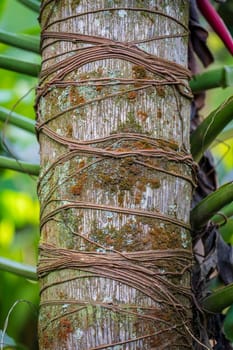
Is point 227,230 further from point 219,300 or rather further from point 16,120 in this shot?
point 16,120

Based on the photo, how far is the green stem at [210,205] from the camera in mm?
1307

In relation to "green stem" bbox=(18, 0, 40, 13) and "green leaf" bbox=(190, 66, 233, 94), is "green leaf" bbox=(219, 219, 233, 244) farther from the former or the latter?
"green stem" bbox=(18, 0, 40, 13)

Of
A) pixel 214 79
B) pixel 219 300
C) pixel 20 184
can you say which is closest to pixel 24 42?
pixel 214 79

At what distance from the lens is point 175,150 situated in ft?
4.13

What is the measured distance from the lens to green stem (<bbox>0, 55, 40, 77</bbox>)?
4.93ft

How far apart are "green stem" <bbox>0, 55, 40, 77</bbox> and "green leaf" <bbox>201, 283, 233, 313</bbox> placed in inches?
20.9

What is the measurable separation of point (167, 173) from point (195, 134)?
0.24m

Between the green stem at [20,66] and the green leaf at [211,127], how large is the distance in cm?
33

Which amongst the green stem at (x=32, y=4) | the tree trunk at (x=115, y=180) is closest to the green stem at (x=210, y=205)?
the tree trunk at (x=115, y=180)

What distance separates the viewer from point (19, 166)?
1.51 metres

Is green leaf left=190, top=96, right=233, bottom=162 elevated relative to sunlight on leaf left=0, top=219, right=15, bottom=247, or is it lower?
lower

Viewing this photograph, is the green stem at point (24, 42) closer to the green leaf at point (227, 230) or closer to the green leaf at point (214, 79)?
the green leaf at point (214, 79)

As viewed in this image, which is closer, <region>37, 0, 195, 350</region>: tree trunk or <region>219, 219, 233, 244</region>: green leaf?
<region>37, 0, 195, 350</region>: tree trunk

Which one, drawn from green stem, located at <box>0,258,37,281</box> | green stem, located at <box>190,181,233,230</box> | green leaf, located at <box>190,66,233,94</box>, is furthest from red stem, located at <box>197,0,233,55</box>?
green stem, located at <box>0,258,37,281</box>
